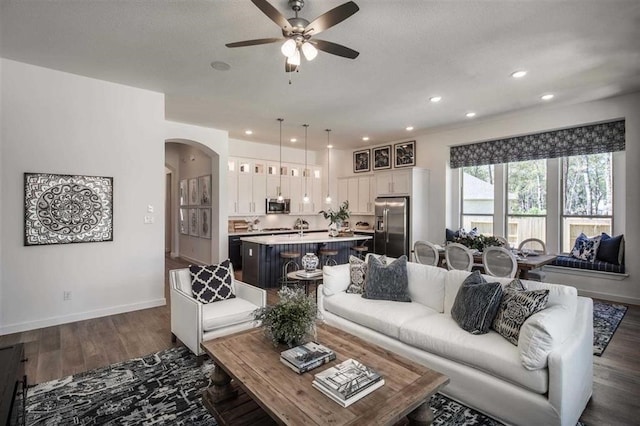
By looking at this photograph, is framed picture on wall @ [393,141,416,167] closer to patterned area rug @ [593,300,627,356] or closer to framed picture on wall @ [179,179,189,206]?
patterned area rug @ [593,300,627,356]

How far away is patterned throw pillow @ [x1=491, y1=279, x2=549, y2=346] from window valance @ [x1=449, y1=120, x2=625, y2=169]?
4.12 meters

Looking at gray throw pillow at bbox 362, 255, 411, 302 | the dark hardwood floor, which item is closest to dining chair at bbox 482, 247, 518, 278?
the dark hardwood floor

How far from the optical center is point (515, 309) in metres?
2.28

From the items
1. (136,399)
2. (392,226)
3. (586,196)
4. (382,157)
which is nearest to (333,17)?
(136,399)

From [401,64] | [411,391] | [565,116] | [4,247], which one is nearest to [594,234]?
[565,116]

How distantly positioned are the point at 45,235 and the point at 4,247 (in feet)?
1.20

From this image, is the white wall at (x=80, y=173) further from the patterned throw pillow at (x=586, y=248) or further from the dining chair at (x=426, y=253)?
the patterned throw pillow at (x=586, y=248)

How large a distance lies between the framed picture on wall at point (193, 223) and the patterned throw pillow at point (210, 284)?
483cm

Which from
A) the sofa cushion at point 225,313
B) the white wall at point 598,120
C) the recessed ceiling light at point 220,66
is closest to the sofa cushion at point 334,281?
the sofa cushion at point 225,313

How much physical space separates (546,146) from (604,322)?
2936 millimetres

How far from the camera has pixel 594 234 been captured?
5250mm

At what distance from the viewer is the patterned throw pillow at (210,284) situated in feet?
10.9

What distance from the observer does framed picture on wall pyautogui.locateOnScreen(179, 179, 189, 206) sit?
28.1 feet

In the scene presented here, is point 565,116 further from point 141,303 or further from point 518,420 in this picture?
point 141,303
